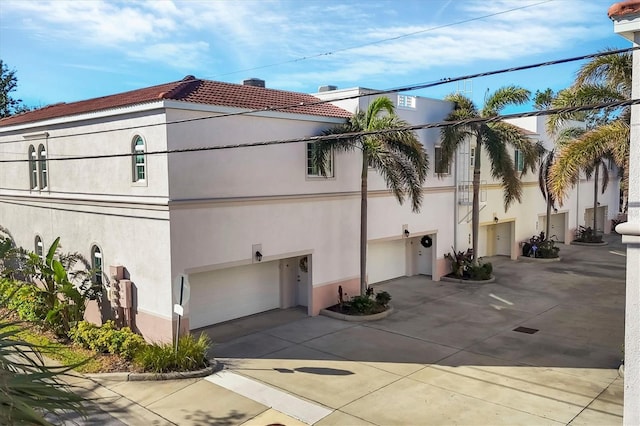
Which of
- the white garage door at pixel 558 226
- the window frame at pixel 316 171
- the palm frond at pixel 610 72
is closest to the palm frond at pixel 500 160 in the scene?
the window frame at pixel 316 171

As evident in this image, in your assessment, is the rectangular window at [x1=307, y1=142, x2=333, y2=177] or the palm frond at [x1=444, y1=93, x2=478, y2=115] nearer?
the rectangular window at [x1=307, y1=142, x2=333, y2=177]

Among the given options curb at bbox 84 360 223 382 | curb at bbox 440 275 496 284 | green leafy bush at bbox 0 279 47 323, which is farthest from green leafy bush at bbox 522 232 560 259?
green leafy bush at bbox 0 279 47 323

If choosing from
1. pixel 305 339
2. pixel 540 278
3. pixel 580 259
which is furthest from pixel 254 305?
pixel 580 259

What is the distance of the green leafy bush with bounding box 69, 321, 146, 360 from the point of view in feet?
Result: 43.3

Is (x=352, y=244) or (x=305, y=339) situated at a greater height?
(x=352, y=244)

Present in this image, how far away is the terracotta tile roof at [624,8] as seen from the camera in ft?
23.7

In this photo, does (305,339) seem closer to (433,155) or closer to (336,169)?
(336,169)

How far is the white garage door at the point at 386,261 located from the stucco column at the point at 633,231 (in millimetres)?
14221

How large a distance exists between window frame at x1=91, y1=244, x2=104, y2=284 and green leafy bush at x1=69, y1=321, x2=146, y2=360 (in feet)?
6.86

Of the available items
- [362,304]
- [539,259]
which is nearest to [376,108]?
[362,304]

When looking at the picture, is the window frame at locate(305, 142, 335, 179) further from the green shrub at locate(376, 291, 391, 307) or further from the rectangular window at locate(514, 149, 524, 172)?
the rectangular window at locate(514, 149, 524, 172)

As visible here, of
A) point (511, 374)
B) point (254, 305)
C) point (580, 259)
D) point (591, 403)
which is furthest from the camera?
point (580, 259)

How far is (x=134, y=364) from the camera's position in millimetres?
12781

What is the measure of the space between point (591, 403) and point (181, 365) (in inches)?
355
